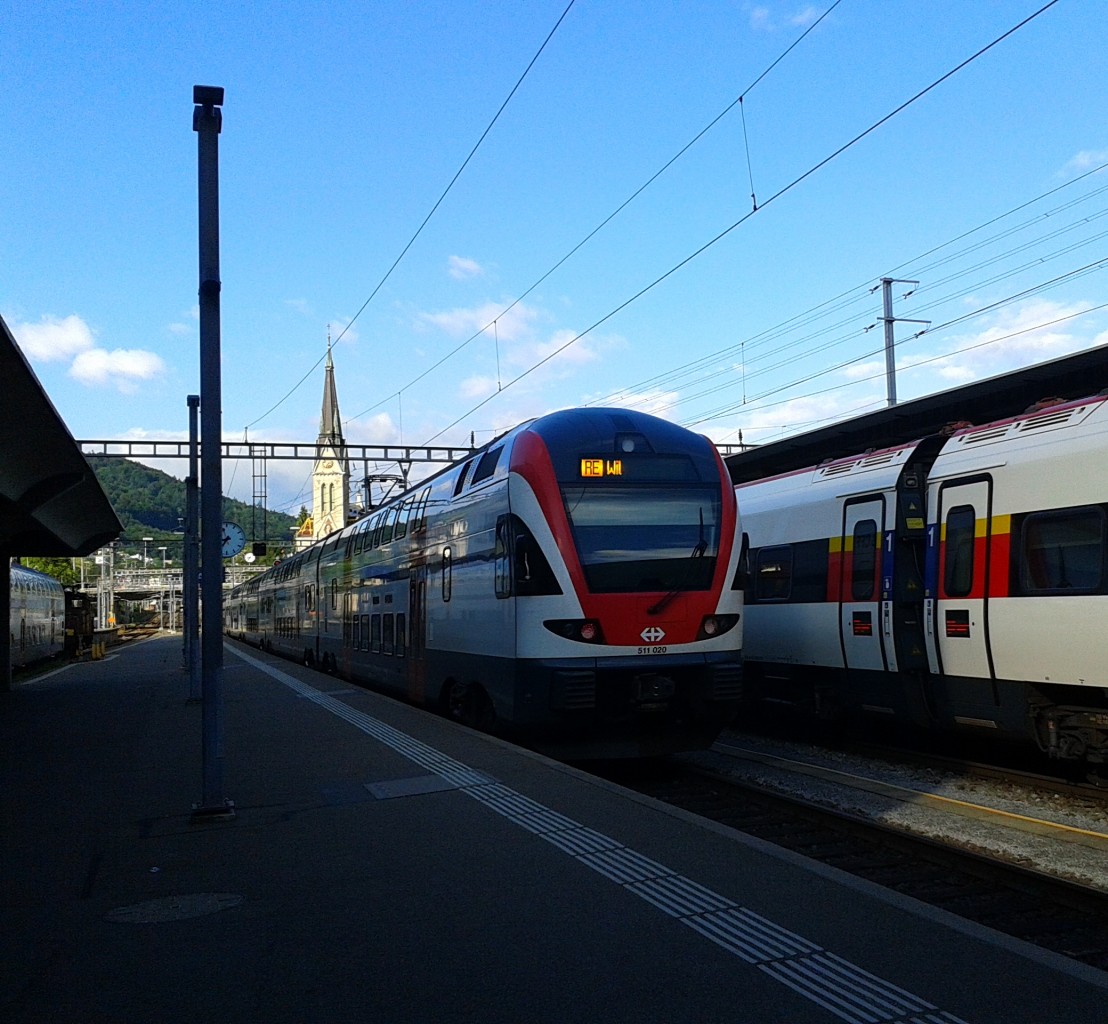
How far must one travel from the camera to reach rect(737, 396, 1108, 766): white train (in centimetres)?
899

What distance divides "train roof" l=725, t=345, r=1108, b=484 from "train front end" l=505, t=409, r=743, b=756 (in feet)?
11.4

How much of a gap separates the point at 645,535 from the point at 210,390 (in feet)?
14.1

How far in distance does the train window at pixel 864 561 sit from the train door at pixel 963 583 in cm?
100

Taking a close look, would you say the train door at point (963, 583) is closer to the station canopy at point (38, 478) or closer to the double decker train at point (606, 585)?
the double decker train at point (606, 585)

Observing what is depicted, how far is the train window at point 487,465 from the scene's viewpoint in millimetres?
11623

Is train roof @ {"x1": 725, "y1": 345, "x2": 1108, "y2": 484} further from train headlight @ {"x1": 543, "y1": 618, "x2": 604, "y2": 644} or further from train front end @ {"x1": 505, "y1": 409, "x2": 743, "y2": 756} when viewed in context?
train headlight @ {"x1": 543, "y1": 618, "x2": 604, "y2": 644}

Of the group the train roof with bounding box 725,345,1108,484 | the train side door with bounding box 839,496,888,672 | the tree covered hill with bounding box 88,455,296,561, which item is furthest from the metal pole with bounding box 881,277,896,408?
the tree covered hill with bounding box 88,455,296,561

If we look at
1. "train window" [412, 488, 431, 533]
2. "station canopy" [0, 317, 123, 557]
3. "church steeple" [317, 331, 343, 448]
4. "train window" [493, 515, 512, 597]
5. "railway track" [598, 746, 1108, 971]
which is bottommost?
"railway track" [598, 746, 1108, 971]

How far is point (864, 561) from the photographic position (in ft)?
39.0

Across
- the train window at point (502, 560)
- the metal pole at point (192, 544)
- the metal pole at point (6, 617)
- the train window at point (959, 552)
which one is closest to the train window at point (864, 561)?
the train window at point (959, 552)

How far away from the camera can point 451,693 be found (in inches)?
529

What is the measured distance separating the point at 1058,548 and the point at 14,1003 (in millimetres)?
8247

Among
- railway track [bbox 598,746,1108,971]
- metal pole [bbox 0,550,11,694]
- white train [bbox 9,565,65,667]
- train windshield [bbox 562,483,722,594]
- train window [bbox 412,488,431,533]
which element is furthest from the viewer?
white train [bbox 9,565,65,667]

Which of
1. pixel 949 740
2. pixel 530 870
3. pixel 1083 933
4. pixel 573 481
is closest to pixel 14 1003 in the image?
pixel 530 870
